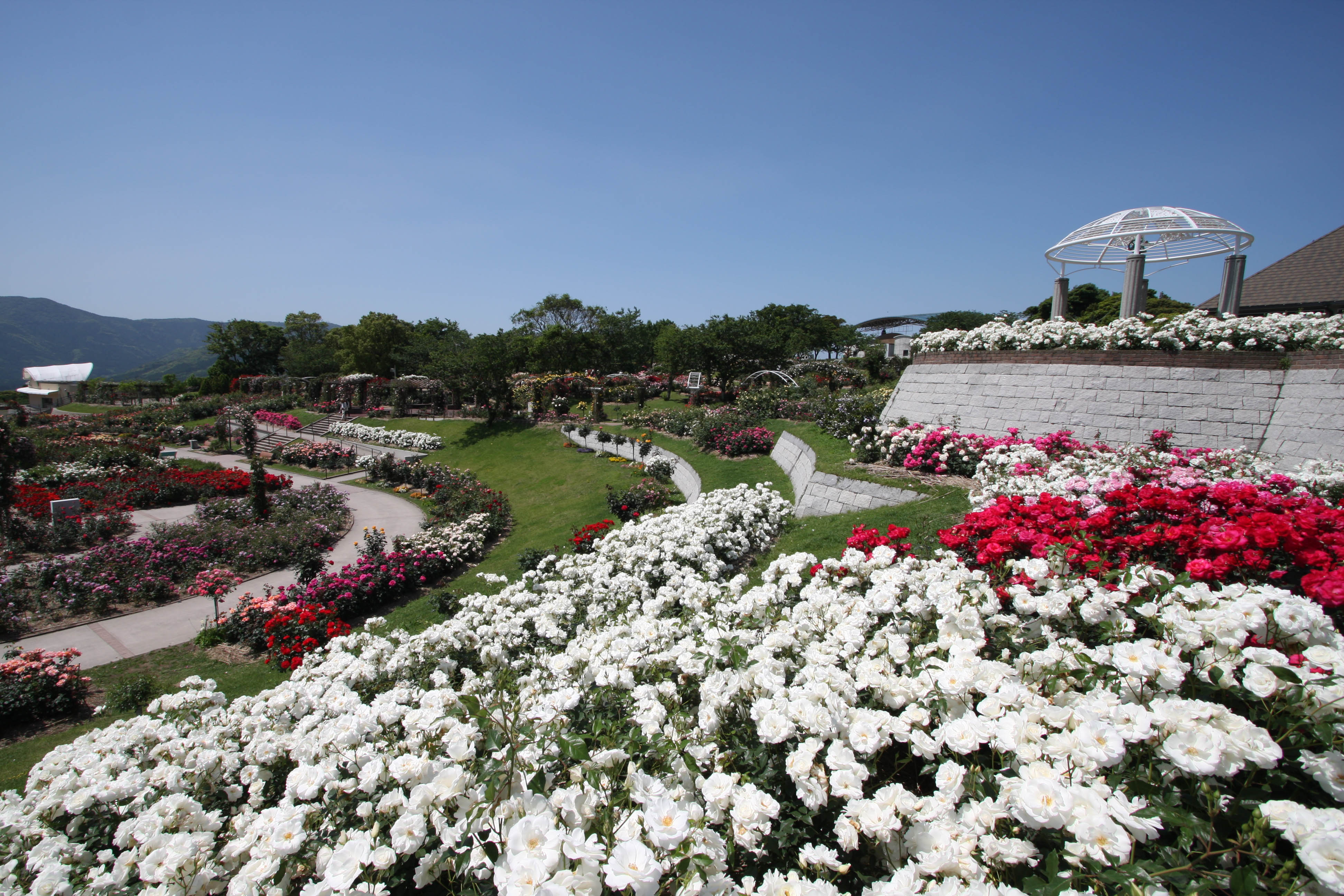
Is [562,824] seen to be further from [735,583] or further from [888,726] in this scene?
[735,583]

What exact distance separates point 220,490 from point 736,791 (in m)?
20.1

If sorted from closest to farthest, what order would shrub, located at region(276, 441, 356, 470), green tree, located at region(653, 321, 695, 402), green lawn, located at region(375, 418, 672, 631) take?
green lawn, located at region(375, 418, 672, 631), shrub, located at region(276, 441, 356, 470), green tree, located at region(653, 321, 695, 402)

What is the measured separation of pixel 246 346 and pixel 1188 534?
234 feet

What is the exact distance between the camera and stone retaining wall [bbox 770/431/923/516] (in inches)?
302

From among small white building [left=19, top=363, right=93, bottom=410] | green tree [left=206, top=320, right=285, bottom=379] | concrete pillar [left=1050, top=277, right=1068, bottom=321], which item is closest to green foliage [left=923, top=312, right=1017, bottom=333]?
concrete pillar [left=1050, top=277, right=1068, bottom=321]

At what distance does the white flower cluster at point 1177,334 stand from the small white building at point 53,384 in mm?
59474

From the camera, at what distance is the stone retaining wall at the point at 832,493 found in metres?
7.66

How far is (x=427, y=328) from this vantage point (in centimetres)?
4759

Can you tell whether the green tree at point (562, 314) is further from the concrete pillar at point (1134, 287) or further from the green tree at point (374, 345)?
the concrete pillar at point (1134, 287)

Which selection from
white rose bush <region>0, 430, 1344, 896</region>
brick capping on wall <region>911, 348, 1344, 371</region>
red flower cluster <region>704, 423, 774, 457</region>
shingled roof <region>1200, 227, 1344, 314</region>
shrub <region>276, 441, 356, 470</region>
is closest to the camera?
white rose bush <region>0, 430, 1344, 896</region>

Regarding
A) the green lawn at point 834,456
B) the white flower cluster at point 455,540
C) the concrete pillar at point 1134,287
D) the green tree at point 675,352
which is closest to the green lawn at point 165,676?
the white flower cluster at point 455,540

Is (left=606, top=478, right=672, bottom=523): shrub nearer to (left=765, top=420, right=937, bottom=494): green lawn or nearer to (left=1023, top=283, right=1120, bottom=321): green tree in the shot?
(left=765, top=420, right=937, bottom=494): green lawn

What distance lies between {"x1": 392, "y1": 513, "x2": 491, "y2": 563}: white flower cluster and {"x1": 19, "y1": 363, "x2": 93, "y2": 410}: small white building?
49.0 metres

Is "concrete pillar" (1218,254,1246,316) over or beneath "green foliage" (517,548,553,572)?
over
